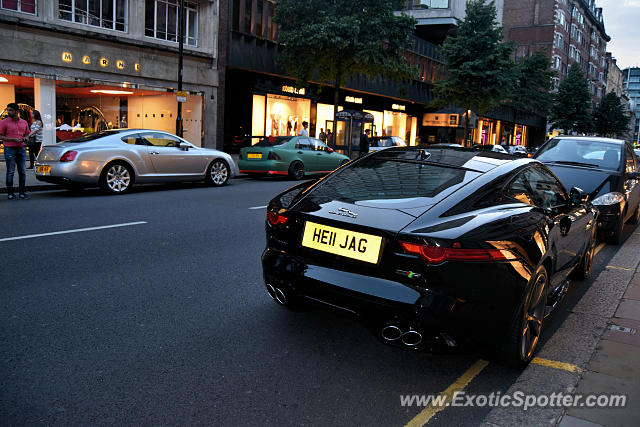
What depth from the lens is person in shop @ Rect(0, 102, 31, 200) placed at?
33.9 ft

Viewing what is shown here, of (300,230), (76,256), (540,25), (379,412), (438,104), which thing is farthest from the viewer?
(540,25)

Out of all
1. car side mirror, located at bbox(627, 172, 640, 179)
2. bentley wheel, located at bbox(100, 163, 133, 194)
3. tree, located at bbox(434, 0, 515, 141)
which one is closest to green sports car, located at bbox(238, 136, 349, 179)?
bentley wheel, located at bbox(100, 163, 133, 194)

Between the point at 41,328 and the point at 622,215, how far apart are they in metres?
7.86

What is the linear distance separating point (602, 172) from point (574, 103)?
198ft

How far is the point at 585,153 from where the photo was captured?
Result: 8.79 metres

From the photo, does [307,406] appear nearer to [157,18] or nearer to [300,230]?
[300,230]

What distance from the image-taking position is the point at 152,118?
24016mm

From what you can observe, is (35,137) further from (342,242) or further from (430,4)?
(430,4)

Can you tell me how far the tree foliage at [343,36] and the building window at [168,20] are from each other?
3839 mm

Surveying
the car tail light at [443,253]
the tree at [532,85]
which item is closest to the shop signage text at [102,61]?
the car tail light at [443,253]

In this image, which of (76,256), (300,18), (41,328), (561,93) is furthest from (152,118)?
(561,93)

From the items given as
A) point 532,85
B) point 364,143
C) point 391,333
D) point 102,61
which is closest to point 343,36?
point 364,143

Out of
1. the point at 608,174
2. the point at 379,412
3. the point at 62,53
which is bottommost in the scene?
the point at 379,412

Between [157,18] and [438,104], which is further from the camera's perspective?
[438,104]
